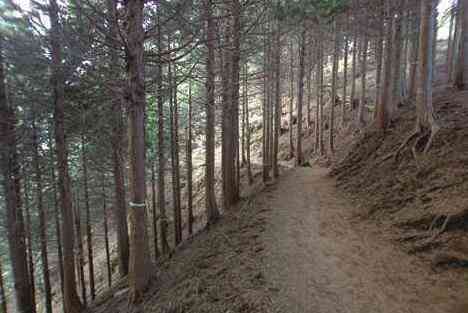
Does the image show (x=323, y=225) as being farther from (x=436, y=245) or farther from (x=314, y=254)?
(x=436, y=245)

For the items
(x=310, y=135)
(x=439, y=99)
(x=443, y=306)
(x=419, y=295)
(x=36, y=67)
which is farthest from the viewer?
(x=310, y=135)

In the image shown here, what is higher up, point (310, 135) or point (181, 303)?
point (310, 135)

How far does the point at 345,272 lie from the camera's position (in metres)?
4.33

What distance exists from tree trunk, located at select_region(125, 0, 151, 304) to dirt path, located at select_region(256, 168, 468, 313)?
8.71ft

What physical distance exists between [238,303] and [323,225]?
11.3 ft

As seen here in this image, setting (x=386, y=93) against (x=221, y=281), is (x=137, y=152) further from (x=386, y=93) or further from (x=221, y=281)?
(x=386, y=93)

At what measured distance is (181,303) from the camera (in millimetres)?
4473

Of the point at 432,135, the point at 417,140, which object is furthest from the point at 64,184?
the point at 432,135

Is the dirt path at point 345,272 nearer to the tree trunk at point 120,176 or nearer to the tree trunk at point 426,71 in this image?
the tree trunk at point 426,71

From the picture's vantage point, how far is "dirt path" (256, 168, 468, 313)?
11.4 feet

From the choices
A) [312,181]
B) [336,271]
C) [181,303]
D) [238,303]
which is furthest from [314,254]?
[312,181]

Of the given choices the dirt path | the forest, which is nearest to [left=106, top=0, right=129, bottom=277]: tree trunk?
the forest

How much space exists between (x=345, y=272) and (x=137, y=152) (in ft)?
14.4

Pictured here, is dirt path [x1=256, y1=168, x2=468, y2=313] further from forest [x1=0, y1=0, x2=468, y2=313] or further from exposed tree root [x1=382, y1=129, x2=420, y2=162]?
exposed tree root [x1=382, y1=129, x2=420, y2=162]
